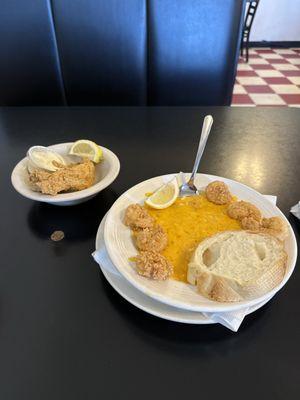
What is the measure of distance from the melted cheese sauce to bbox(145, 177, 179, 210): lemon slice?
0.02 m

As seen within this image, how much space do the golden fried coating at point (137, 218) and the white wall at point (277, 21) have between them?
17.5 feet

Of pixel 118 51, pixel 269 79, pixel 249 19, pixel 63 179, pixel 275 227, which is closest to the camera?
pixel 275 227

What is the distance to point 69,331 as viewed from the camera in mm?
551

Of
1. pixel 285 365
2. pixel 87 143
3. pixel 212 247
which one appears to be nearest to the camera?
pixel 285 365

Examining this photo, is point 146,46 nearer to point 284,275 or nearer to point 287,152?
point 287,152

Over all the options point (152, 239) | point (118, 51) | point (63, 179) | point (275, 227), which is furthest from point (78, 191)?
point (118, 51)

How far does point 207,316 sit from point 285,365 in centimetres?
14

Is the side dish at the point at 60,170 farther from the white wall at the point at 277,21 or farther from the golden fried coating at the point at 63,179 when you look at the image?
the white wall at the point at 277,21

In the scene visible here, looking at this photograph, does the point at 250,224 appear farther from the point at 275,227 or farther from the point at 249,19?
the point at 249,19

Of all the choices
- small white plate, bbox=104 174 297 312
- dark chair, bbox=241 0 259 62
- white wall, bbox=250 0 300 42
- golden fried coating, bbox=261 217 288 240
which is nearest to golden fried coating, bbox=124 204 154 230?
small white plate, bbox=104 174 297 312

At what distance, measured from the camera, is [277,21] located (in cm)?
492

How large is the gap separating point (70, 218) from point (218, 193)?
1.28ft

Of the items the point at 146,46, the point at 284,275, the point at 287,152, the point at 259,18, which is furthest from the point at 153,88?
the point at 259,18

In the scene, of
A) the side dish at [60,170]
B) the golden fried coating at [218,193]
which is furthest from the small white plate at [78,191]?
the golden fried coating at [218,193]
